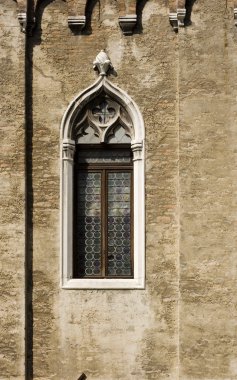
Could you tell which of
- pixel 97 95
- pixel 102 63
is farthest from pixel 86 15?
pixel 97 95

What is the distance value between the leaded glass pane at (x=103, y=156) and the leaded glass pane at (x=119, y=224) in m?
0.22

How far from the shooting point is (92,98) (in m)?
12.3

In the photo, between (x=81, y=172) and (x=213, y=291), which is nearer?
(x=213, y=291)

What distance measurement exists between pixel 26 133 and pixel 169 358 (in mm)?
3889

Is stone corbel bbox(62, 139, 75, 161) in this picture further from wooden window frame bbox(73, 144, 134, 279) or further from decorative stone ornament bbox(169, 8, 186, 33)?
decorative stone ornament bbox(169, 8, 186, 33)

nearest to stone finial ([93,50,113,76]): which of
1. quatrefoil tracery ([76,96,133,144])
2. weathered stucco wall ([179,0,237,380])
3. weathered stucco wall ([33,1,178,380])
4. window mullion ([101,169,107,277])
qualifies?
weathered stucco wall ([33,1,178,380])

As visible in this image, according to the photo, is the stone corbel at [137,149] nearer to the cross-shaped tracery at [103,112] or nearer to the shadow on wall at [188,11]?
the cross-shaped tracery at [103,112]

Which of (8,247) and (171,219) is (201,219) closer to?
(171,219)

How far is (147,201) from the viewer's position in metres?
12.0

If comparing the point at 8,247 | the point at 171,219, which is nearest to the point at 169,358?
the point at 171,219

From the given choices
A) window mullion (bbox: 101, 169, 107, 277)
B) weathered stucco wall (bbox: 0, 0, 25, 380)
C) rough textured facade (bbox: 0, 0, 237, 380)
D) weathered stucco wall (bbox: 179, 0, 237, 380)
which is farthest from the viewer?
window mullion (bbox: 101, 169, 107, 277)

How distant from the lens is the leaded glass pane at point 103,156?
1249 cm

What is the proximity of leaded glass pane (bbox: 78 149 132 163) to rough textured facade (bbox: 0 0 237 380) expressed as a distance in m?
0.46

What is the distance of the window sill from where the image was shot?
11953 mm
